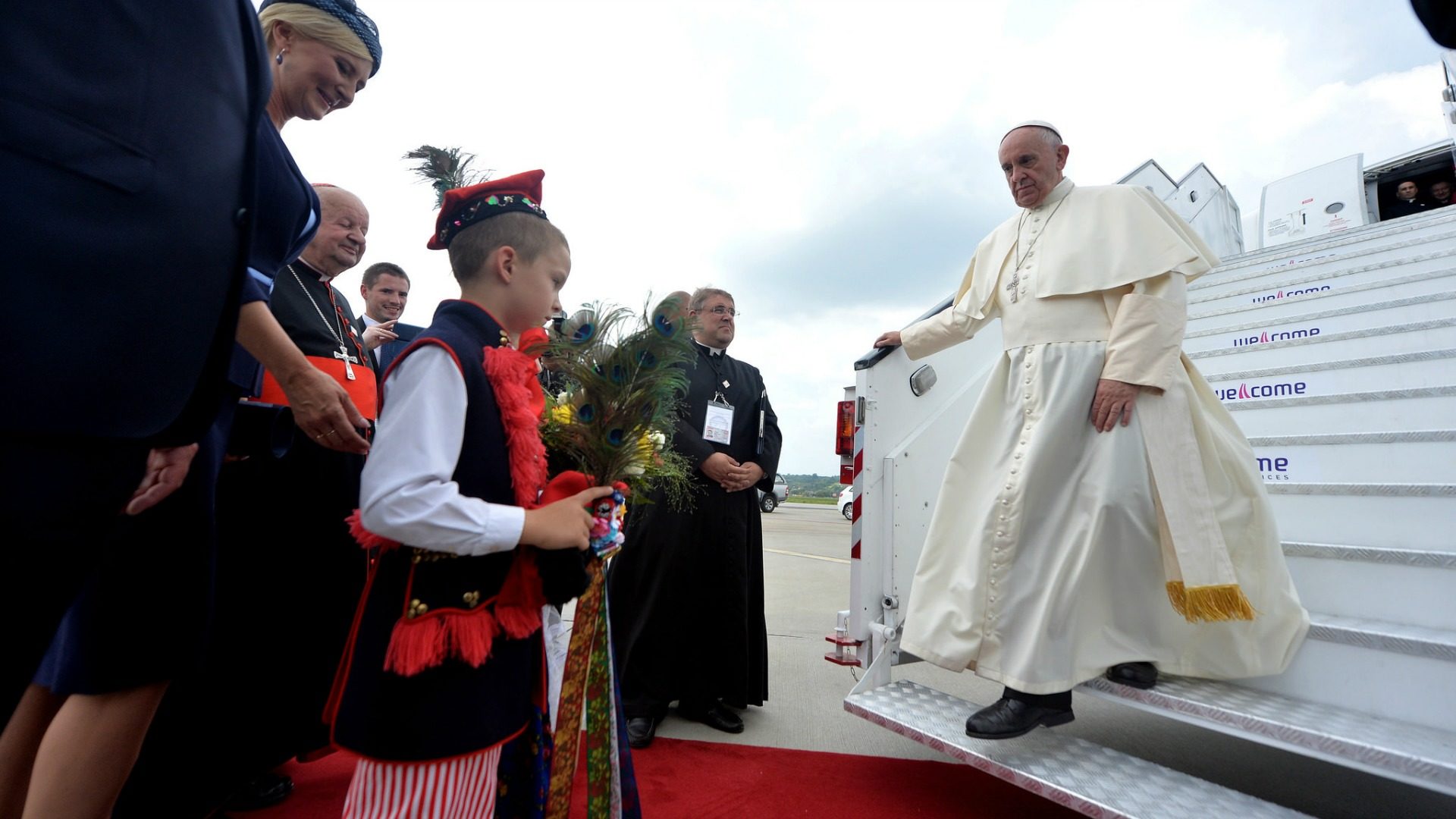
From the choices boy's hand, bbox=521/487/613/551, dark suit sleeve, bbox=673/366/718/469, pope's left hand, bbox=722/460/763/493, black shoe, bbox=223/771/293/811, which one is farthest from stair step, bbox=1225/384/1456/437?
black shoe, bbox=223/771/293/811

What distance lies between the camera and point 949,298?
3.26 meters

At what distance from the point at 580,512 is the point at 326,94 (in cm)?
123

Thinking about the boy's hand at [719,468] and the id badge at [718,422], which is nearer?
the boy's hand at [719,468]

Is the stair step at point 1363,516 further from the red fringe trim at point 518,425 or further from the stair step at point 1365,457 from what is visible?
the red fringe trim at point 518,425

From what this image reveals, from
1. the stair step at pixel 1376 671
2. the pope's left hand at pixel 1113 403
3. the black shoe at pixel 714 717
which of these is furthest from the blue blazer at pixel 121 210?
the stair step at pixel 1376 671

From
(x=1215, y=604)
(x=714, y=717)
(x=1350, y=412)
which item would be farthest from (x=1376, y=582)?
(x=714, y=717)

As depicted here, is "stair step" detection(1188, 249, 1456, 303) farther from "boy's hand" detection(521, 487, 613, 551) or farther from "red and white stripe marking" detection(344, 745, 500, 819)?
"red and white stripe marking" detection(344, 745, 500, 819)

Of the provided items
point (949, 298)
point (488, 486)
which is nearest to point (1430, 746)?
point (949, 298)

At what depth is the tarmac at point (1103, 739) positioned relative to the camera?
2.46 meters

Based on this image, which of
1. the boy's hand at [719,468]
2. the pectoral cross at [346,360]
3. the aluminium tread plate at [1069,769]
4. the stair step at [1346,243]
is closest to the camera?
the aluminium tread plate at [1069,769]

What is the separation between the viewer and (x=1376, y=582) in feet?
7.64

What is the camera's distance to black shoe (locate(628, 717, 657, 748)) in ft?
9.68

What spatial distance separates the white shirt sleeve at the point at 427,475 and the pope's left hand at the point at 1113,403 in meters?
2.02

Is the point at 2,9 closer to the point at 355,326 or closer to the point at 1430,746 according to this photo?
the point at 355,326
